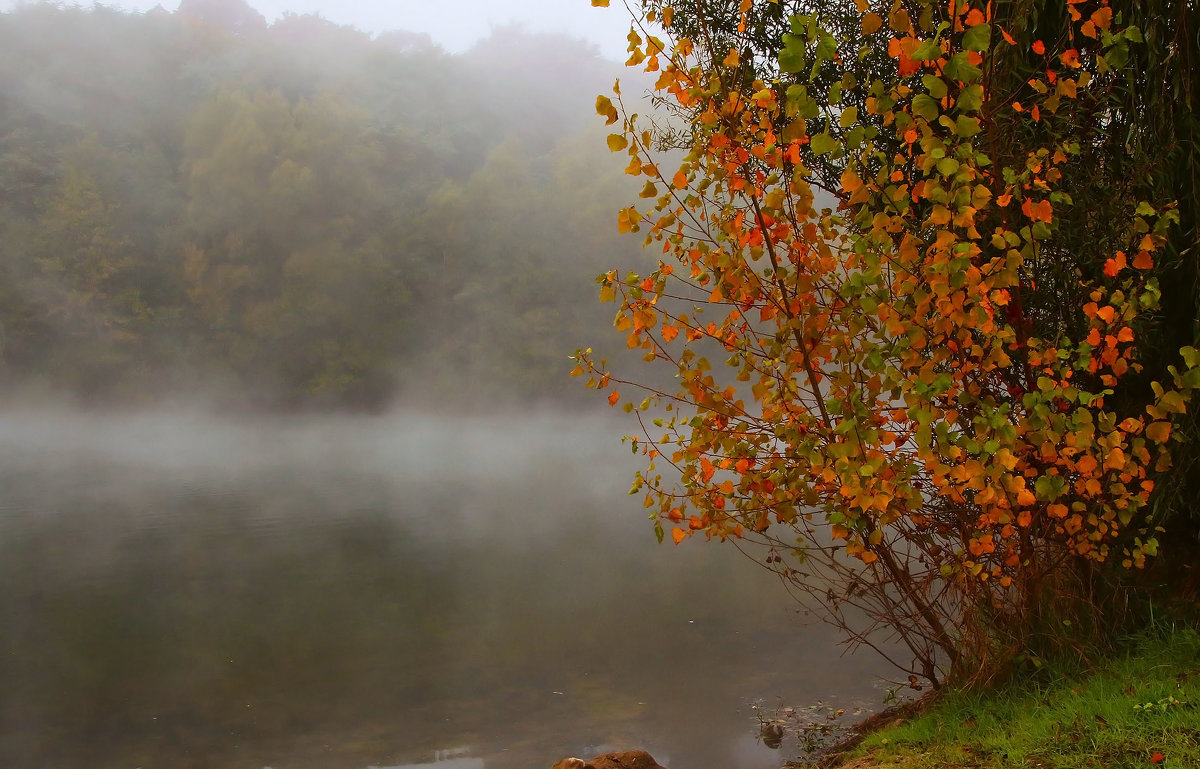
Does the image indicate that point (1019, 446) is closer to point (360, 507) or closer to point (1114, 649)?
point (1114, 649)

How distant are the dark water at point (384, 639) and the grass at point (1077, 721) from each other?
82.2 inches

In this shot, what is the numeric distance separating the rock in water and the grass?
1453 mm

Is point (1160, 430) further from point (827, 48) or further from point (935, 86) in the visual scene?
point (827, 48)

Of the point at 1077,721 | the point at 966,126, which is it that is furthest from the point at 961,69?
the point at 1077,721

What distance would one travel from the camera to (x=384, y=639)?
8.42 m

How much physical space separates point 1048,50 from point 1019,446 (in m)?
1.83

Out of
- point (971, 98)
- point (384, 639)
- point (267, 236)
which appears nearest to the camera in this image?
point (971, 98)

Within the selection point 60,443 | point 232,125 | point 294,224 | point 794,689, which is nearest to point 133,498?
point 60,443

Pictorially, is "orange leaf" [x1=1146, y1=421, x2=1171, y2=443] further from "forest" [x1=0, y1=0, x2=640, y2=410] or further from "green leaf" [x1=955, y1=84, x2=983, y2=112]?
"forest" [x1=0, y1=0, x2=640, y2=410]

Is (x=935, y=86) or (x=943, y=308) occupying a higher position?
(x=935, y=86)

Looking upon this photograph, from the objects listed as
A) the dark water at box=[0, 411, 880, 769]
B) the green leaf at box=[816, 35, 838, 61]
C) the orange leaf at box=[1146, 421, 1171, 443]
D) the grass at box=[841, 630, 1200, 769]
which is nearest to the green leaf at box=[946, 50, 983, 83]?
the green leaf at box=[816, 35, 838, 61]

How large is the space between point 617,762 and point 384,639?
4.40 meters

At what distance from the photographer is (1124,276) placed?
10.7 feet

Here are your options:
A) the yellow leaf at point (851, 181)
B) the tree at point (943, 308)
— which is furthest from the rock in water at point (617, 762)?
the yellow leaf at point (851, 181)
